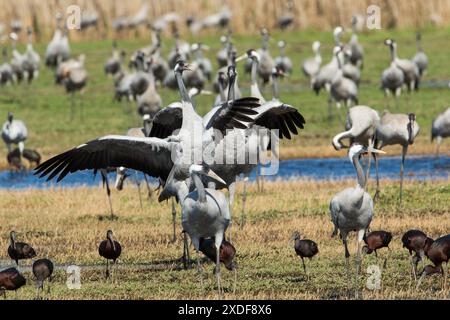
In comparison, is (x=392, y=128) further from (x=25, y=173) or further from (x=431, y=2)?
(x=431, y=2)

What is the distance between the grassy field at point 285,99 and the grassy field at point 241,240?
208 inches

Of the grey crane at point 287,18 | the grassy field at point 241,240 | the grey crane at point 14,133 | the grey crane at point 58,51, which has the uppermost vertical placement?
the grey crane at point 287,18

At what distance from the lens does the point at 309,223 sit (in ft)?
44.4

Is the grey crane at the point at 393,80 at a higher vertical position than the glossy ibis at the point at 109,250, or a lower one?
higher

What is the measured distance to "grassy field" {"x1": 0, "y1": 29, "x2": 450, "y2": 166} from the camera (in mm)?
22766

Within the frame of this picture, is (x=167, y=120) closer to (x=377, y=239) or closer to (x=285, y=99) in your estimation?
(x=377, y=239)

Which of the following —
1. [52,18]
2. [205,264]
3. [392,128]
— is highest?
[52,18]

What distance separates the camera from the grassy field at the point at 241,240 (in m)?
10.2

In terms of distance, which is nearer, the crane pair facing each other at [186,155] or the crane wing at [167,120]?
the crane pair facing each other at [186,155]

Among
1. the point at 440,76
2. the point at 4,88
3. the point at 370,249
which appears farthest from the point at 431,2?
the point at 370,249

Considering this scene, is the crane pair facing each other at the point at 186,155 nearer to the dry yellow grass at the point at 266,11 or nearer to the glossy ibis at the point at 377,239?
the glossy ibis at the point at 377,239

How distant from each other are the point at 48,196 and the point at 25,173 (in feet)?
12.7

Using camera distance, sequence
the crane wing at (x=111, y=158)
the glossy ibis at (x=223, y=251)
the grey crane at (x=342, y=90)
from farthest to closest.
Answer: the grey crane at (x=342, y=90)
the crane wing at (x=111, y=158)
the glossy ibis at (x=223, y=251)

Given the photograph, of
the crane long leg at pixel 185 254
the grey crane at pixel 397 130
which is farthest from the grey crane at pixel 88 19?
the crane long leg at pixel 185 254
